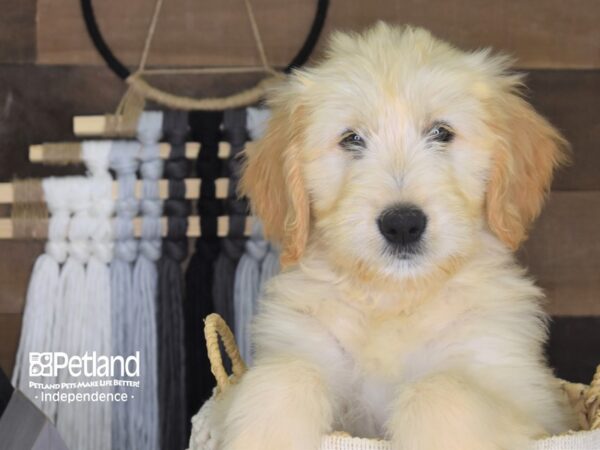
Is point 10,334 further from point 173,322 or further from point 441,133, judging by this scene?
point 441,133

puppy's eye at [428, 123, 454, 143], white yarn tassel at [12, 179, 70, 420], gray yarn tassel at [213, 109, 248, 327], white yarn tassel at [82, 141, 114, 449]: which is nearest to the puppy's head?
puppy's eye at [428, 123, 454, 143]

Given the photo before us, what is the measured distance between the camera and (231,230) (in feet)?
10.0

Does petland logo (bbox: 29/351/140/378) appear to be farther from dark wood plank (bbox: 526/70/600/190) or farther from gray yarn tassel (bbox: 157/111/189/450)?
dark wood plank (bbox: 526/70/600/190)

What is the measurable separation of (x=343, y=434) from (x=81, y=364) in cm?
151

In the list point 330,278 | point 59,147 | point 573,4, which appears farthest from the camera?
point 573,4

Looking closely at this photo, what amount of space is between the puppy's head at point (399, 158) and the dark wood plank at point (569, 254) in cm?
87

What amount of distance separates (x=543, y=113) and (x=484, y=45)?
1.12 ft

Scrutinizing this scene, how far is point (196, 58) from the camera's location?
3.19m

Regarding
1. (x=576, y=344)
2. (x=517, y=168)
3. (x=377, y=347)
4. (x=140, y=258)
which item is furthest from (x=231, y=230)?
(x=576, y=344)

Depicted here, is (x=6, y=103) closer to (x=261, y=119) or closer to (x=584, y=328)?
(x=261, y=119)

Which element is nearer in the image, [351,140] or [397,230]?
[397,230]

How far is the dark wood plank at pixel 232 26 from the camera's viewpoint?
10.5 feet

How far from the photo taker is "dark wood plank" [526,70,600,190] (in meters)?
3.23

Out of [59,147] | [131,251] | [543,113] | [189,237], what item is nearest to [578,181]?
[543,113]
